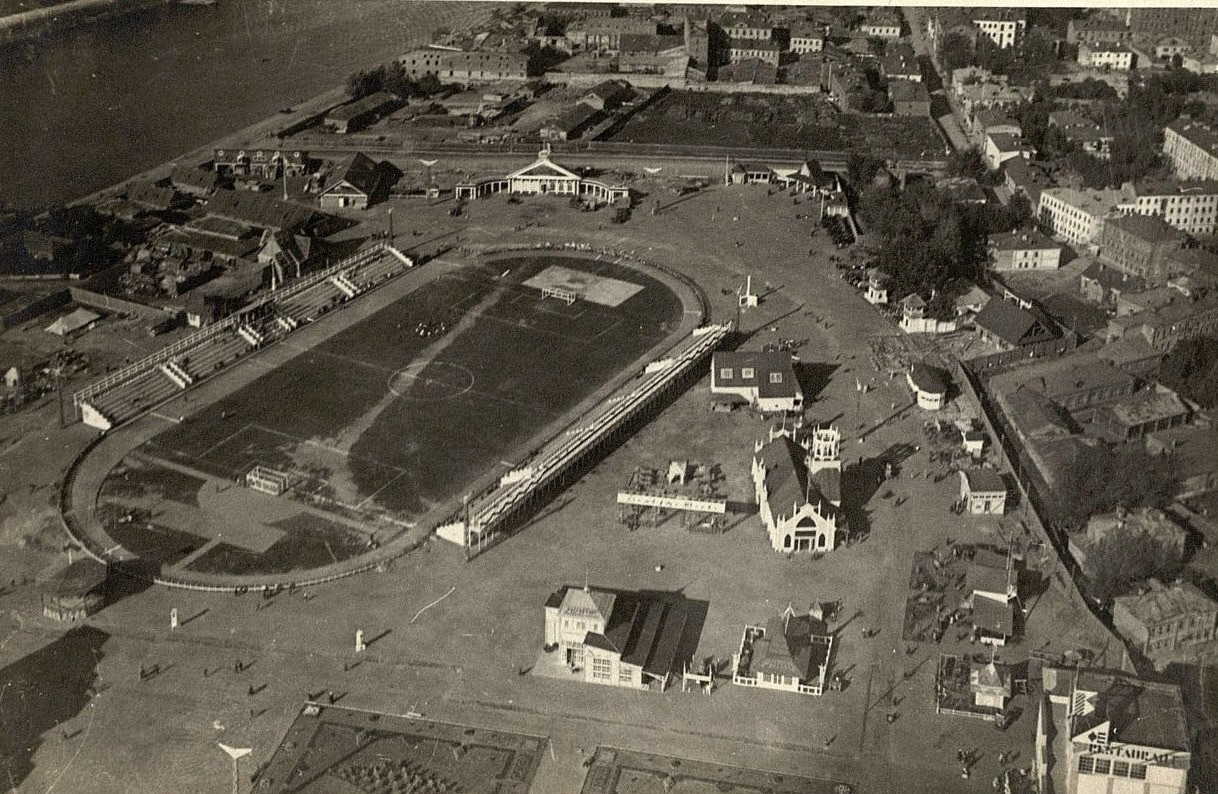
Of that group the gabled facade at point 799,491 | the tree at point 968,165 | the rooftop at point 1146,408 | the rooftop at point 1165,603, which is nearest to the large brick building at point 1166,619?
the rooftop at point 1165,603

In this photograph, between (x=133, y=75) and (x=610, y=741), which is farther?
(x=133, y=75)

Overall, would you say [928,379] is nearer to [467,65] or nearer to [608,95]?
[608,95]

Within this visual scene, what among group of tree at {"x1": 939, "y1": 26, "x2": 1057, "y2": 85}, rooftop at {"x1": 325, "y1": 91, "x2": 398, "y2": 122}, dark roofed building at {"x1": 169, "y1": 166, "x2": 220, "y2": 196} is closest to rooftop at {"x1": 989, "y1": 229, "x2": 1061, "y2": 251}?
group of tree at {"x1": 939, "y1": 26, "x2": 1057, "y2": 85}

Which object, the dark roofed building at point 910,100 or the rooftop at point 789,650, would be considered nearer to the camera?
the rooftop at point 789,650

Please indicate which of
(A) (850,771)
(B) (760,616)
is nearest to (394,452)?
(B) (760,616)

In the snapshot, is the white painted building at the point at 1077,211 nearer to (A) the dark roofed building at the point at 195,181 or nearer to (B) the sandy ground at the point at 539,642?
(B) the sandy ground at the point at 539,642

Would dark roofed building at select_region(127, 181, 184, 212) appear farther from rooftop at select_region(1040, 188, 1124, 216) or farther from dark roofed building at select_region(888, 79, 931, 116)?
dark roofed building at select_region(888, 79, 931, 116)

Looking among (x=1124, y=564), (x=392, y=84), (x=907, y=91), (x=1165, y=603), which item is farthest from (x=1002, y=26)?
(x=1165, y=603)

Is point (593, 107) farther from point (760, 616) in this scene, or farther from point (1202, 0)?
point (1202, 0)
